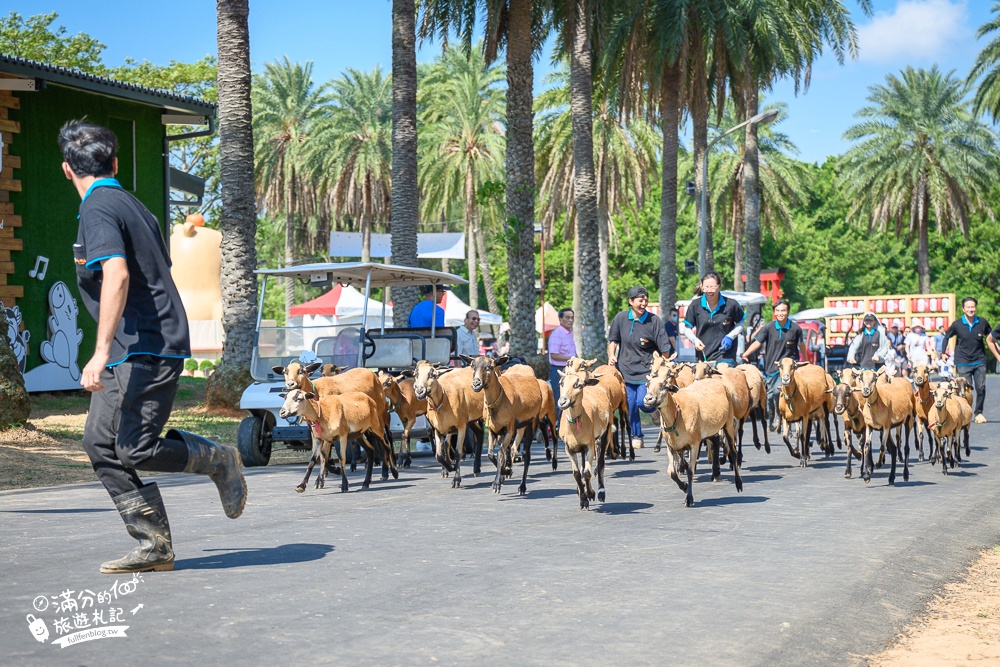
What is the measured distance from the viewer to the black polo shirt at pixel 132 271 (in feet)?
22.0

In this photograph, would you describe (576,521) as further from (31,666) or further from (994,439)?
(994,439)

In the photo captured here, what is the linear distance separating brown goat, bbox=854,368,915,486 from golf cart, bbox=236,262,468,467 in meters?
5.94

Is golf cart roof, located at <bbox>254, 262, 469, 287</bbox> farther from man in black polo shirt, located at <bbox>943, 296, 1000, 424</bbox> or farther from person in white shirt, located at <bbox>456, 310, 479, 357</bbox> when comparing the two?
man in black polo shirt, located at <bbox>943, 296, 1000, 424</bbox>

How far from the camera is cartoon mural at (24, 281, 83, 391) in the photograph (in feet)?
83.3

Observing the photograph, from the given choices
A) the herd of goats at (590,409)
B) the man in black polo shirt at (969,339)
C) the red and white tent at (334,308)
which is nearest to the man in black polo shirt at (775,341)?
Answer: the herd of goats at (590,409)

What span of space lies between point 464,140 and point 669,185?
2254cm

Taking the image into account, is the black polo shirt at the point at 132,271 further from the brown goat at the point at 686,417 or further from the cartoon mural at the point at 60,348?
the cartoon mural at the point at 60,348

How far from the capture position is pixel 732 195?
62500mm

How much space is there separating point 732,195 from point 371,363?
48.4 metres

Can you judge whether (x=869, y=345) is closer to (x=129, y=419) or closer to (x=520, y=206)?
(x=520, y=206)

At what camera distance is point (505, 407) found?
1296 cm

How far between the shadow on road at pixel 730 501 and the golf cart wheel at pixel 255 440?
21.0ft

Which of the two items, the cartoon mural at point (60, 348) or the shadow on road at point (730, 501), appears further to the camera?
the cartoon mural at point (60, 348)

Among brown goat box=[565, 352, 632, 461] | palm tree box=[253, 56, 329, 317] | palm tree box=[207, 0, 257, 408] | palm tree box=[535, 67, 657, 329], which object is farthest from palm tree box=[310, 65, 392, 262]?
brown goat box=[565, 352, 632, 461]
